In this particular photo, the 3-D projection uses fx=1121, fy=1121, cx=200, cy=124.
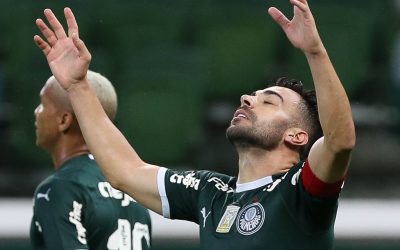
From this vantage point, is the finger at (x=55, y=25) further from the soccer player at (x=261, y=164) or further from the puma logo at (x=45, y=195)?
the puma logo at (x=45, y=195)

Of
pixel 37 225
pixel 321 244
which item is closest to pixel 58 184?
pixel 37 225

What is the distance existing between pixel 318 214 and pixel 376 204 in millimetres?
4395

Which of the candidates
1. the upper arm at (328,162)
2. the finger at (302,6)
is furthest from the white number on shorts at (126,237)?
the finger at (302,6)

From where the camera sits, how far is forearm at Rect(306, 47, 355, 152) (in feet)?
11.4

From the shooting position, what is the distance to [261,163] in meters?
3.98

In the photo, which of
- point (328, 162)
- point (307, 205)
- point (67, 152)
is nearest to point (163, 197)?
point (307, 205)

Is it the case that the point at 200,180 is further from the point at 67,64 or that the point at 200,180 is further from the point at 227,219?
the point at 67,64

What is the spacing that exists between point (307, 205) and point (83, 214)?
1195 mm

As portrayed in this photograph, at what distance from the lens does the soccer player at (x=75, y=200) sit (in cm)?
443

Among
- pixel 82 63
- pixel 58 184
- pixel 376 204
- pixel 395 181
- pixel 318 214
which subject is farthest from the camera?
pixel 395 181

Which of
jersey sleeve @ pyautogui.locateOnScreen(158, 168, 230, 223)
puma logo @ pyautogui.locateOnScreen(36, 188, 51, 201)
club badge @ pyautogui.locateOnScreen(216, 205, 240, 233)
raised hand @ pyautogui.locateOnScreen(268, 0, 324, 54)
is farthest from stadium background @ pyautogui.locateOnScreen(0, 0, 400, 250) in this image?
raised hand @ pyautogui.locateOnScreen(268, 0, 324, 54)

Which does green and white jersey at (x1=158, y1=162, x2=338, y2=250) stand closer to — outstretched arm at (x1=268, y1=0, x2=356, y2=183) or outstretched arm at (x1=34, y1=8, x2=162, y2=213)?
outstretched arm at (x1=34, y1=8, x2=162, y2=213)

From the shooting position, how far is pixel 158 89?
825 cm

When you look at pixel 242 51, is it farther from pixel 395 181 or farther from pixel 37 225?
pixel 37 225
